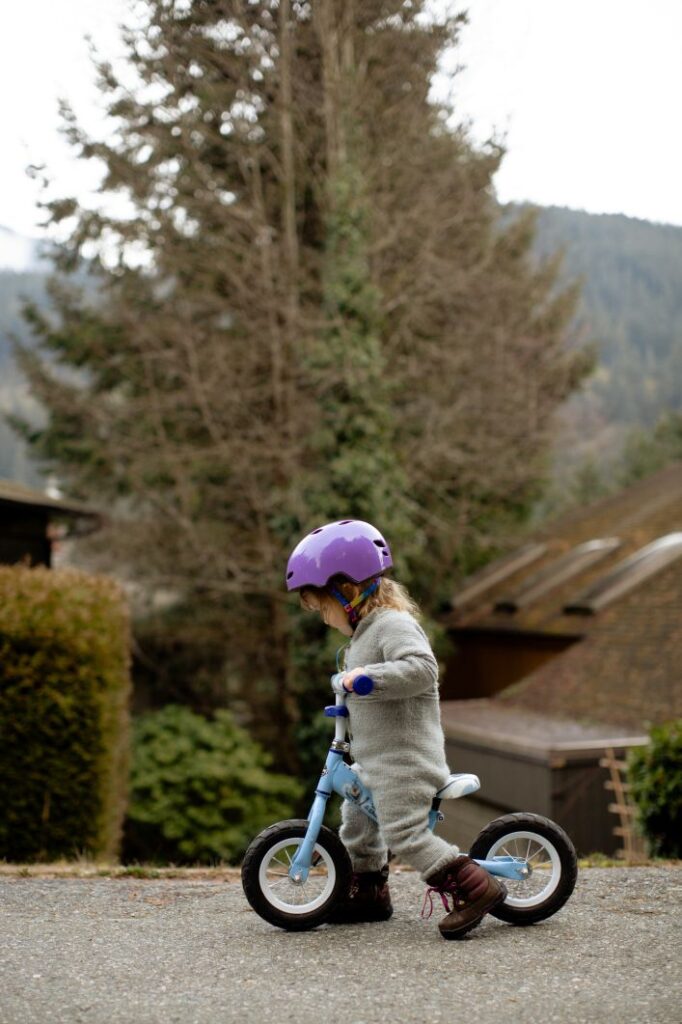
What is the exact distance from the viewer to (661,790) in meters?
7.89

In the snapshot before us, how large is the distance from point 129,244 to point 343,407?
20.0ft

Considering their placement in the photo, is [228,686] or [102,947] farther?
[228,686]

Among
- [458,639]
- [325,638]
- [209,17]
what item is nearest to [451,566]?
[458,639]

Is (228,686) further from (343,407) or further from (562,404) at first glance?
(562,404)

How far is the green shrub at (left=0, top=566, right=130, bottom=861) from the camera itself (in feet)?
26.8

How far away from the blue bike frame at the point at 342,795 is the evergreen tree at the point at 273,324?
13.5 metres

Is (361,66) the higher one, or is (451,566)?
(361,66)

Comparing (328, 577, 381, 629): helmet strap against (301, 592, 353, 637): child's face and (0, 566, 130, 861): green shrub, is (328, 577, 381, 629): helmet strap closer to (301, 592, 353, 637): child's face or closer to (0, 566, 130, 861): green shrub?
(301, 592, 353, 637): child's face

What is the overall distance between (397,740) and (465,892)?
0.63m

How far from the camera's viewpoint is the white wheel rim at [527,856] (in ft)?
15.2

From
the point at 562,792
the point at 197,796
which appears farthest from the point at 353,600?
the point at 562,792

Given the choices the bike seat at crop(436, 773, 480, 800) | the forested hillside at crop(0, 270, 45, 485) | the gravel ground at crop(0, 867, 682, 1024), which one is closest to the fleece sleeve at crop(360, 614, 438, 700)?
the bike seat at crop(436, 773, 480, 800)

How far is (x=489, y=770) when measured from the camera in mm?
16875

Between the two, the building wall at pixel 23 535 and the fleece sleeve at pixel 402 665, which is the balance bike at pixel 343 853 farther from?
the building wall at pixel 23 535
